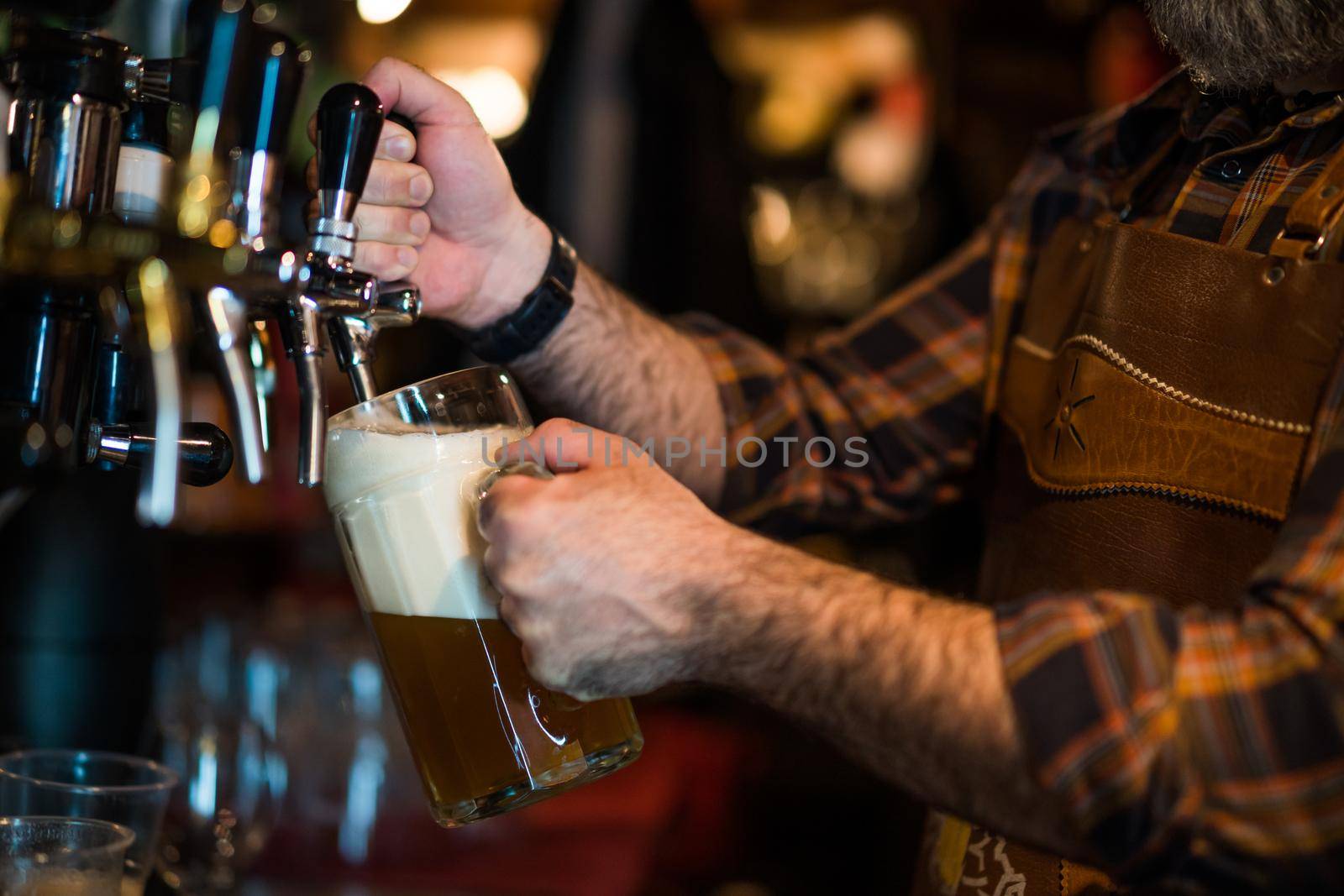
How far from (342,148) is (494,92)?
3.11 m

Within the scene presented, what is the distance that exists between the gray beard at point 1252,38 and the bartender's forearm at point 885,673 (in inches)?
23.0

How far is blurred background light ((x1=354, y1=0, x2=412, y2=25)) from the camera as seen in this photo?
3395 mm

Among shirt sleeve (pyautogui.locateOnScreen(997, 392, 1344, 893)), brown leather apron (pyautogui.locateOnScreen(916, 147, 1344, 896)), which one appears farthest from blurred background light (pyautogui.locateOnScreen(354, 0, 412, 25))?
shirt sleeve (pyautogui.locateOnScreen(997, 392, 1344, 893))

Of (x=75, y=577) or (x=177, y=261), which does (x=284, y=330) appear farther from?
(x=75, y=577)

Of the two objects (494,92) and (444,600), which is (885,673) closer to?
(444,600)

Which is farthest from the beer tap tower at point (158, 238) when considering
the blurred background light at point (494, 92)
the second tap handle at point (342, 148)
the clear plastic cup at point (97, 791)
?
the blurred background light at point (494, 92)

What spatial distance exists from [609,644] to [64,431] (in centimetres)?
38

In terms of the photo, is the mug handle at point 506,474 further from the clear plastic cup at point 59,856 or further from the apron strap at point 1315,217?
the apron strap at point 1315,217

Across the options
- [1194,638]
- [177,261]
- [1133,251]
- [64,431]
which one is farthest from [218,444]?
[1133,251]

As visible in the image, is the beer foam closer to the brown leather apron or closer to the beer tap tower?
the beer tap tower

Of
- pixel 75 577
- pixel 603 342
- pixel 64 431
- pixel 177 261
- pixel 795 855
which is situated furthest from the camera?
pixel 795 855

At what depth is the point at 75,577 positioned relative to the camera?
49.7 inches

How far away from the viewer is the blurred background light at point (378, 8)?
3395 mm

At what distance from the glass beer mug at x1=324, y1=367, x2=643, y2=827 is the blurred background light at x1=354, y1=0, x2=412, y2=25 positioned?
2744 millimetres
